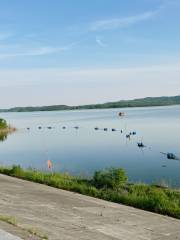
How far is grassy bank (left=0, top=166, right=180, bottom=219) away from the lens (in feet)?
41.7

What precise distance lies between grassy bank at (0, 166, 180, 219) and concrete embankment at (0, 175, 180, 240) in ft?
1.76

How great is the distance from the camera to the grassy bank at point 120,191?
12703 mm

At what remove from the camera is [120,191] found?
1506 cm

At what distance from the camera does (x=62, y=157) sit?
4388cm

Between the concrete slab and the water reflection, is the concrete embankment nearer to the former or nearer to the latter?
the concrete slab

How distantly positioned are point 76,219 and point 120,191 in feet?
16.0

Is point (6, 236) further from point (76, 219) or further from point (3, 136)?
point (3, 136)

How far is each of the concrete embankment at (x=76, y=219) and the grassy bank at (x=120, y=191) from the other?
0.54 m

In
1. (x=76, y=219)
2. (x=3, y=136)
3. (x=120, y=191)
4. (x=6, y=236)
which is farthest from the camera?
(x=3, y=136)

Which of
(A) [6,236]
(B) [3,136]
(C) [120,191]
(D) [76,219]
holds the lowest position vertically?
(B) [3,136]

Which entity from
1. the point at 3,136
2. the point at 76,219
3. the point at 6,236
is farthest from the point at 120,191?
the point at 3,136

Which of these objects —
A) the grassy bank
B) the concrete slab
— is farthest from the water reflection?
the concrete slab

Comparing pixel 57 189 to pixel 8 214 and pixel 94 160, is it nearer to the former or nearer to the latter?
pixel 8 214

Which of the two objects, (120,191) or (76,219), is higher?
(76,219)
